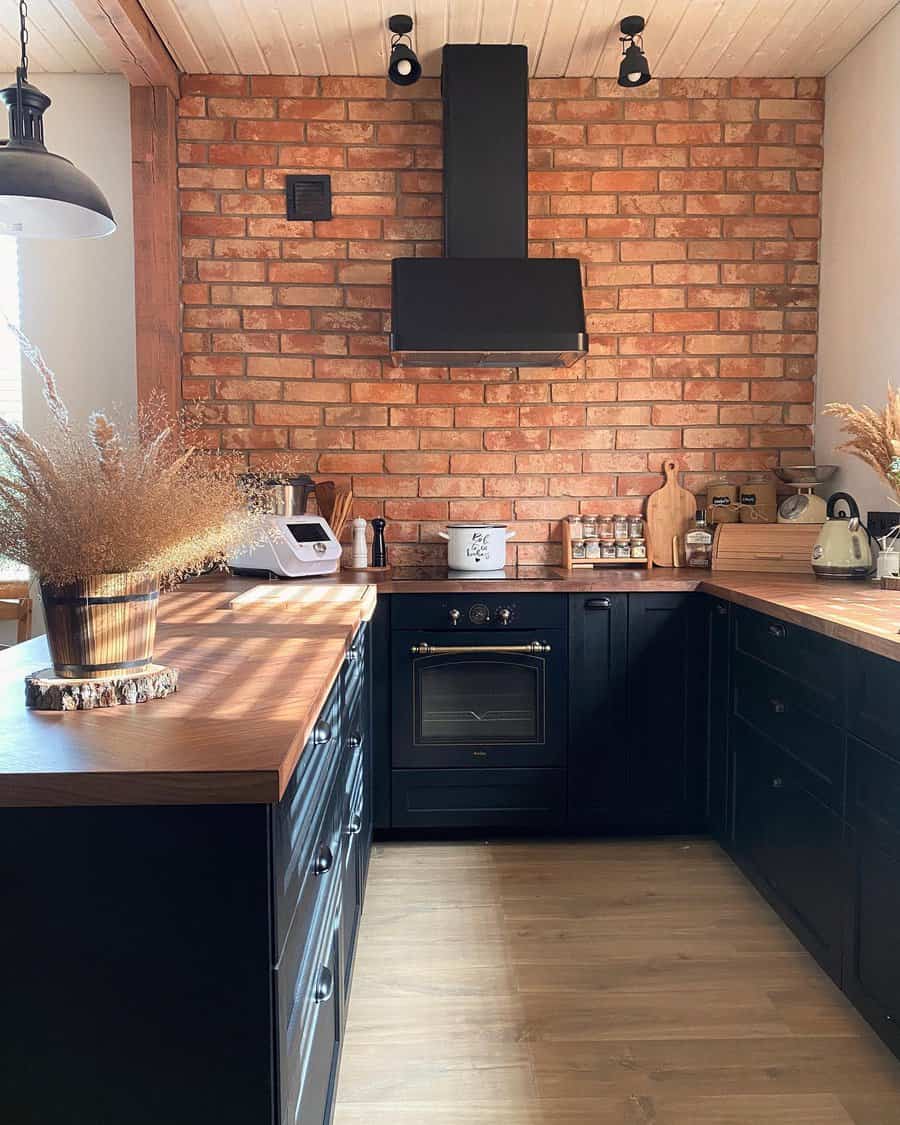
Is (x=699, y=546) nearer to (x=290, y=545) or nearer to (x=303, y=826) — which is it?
(x=290, y=545)

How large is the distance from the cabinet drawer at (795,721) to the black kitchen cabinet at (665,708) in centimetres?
27

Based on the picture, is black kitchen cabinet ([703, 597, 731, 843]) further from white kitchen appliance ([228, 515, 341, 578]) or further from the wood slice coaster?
the wood slice coaster

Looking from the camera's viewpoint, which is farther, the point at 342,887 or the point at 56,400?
the point at 342,887

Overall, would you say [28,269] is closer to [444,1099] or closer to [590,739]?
[590,739]

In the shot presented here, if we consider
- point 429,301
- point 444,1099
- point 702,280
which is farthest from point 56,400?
point 702,280

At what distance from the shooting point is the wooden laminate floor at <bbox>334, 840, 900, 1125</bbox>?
1.77 metres

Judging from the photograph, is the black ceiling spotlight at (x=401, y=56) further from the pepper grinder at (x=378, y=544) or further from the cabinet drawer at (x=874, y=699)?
the cabinet drawer at (x=874, y=699)

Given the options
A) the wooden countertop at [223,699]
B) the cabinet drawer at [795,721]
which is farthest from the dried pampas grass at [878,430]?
the cabinet drawer at [795,721]

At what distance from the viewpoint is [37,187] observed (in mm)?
2123

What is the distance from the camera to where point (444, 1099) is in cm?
178

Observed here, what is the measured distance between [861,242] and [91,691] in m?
3.06

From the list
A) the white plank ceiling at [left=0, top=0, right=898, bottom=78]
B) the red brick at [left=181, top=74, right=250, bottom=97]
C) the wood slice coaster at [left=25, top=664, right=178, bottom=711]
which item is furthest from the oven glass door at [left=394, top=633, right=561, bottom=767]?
the red brick at [left=181, top=74, right=250, bottom=97]

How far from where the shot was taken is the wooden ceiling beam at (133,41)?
2.79 m

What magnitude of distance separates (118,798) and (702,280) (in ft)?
10.7
